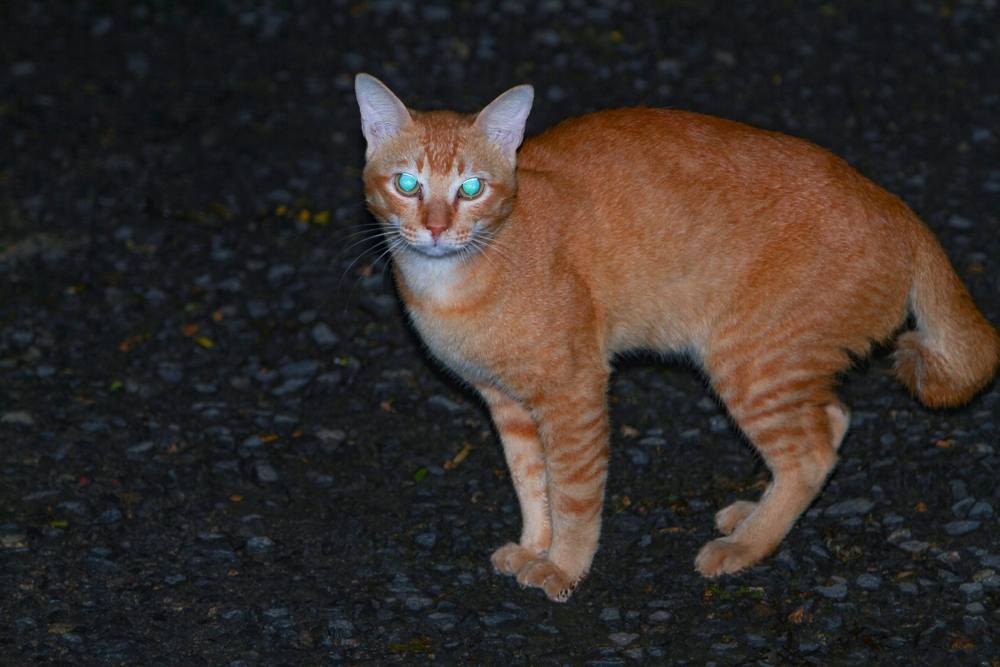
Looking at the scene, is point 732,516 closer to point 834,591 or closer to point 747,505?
point 747,505

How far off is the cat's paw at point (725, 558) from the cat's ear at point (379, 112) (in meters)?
2.08

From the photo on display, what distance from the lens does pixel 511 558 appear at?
17.7 ft

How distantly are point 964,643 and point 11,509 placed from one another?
12.8 feet

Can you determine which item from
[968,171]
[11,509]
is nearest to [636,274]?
[11,509]

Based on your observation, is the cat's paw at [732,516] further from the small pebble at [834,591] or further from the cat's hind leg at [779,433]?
the small pebble at [834,591]

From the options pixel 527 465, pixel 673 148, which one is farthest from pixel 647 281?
pixel 527 465

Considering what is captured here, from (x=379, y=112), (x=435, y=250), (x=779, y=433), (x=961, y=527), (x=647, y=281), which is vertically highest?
(x=379, y=112)

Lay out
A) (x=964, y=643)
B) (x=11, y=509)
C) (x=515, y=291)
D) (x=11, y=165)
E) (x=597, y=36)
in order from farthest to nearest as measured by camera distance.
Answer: (x=597, y=36)
(x=11, y=165)
(x=11, y=509)
(x=515, y=291)
(x=964, y=643)

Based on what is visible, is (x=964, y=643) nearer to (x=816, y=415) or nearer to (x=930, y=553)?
(x=930, y=553)

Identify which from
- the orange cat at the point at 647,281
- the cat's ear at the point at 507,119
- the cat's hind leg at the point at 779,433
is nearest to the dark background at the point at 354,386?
the cat's hind leg at the point at 779,433

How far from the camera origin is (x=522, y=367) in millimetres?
5090

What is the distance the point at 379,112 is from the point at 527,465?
5.17 feet

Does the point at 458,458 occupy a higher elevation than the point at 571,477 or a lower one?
lower

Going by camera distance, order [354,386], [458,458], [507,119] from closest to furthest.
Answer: [507,119] → [458,458] → [354,386]
